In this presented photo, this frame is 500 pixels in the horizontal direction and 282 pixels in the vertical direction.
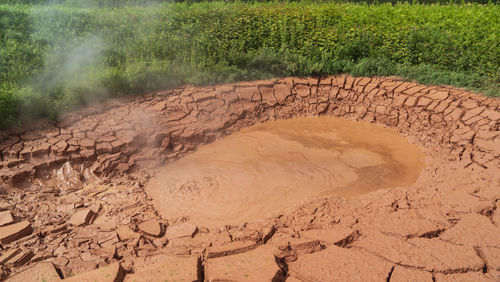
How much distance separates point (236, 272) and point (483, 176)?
389cm

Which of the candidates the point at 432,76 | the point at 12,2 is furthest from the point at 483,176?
the point at 12,2

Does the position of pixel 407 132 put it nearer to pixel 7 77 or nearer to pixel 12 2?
pixel 7 77

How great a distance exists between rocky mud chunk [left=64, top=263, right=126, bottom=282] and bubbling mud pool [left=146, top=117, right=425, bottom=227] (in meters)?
1.50

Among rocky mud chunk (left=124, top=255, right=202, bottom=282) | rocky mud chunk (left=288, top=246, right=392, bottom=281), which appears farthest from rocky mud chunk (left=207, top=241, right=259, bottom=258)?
rocky mud chunk (left=288, top=246, right=392, bottom=281)

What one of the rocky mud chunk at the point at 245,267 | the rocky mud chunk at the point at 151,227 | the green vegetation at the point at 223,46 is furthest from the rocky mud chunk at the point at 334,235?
the green vegetation at the point at 223,46

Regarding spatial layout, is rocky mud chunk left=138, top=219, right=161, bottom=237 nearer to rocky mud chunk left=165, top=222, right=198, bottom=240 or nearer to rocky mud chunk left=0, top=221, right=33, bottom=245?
rocky mud chunk left=165, top=222, right=198, bottom=240

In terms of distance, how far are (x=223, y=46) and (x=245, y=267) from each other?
18.6ft

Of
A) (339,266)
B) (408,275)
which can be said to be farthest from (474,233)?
(339,266)

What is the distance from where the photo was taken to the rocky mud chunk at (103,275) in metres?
3.08

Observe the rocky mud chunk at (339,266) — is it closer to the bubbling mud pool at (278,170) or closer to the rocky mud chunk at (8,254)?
the bubbling mud pool at (278,170)

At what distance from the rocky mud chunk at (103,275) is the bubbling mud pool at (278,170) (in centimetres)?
150

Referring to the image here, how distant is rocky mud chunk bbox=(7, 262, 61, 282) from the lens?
322 centimetres

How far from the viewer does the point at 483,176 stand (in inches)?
199

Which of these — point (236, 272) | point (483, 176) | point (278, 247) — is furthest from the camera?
point (483, 176)
